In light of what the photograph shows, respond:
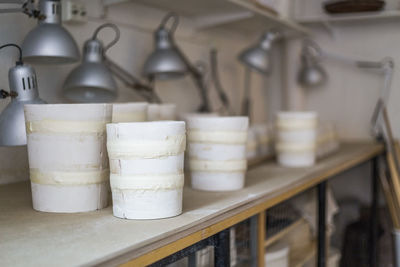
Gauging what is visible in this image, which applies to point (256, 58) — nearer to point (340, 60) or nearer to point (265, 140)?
point (265, 140)

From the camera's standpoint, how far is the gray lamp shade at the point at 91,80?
4.95ft

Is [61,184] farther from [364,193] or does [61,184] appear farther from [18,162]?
[364,193]

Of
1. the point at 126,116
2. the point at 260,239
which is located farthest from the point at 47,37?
the point at 260,239

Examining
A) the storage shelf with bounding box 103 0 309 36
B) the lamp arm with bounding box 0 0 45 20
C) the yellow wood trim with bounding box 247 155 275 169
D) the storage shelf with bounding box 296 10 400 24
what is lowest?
the yellow wood trim with bounding box 247 155 275 169

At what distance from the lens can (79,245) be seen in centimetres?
86

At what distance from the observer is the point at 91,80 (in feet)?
4.92

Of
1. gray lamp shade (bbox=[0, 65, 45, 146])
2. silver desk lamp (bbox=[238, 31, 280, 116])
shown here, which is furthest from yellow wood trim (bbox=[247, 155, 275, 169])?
gray lamp shade (bbox=[0, 65, 45, 146])

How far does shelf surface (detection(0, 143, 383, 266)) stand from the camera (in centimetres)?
81

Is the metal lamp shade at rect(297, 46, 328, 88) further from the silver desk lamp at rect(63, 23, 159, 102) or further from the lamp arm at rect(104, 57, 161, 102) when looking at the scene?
the silver desk lamp at rect(63, 23, 159, 102)

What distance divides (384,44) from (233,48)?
108cm

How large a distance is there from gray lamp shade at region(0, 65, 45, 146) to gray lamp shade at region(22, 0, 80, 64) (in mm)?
94

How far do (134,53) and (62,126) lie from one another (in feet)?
3.48

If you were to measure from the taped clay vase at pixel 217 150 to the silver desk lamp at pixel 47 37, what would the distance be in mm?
429

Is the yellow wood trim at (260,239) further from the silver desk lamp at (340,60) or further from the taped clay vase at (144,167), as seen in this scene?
the silver desk lamp at (340,60)
